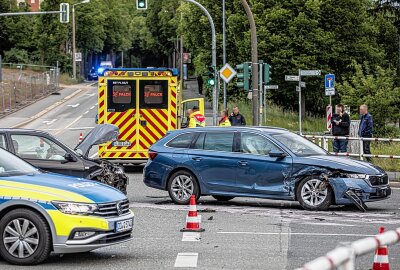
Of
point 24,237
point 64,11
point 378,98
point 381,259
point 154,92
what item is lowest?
point 24,237

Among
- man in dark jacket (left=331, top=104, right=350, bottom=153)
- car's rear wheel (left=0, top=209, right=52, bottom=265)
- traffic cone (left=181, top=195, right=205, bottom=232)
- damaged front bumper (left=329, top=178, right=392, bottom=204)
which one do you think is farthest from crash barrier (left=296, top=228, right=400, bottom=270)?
man in dark jacket (left=331, top=104, right=350, bottom=153)

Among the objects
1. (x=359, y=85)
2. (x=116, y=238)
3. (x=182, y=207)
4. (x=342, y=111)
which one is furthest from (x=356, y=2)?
(x=116, y=238)

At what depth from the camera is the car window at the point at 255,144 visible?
17.4m

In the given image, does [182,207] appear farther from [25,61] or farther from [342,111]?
[25,61]

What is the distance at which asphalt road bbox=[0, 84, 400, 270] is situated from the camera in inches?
438

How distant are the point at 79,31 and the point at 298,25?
4990 centimetres

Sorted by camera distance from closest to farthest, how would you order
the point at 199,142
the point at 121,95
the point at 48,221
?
1. the point at 48,221
2. the point at 199,142
3. the point at 121,95

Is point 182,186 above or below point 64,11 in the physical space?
below

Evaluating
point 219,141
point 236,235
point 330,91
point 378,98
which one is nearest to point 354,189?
point 219,141

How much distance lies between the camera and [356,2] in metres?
58.6

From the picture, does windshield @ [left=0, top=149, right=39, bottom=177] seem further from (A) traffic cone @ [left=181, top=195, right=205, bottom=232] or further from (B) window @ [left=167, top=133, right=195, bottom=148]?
(B) window @ [left=167, top=133, right=195, bottom=148]

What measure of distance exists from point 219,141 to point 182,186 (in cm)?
113

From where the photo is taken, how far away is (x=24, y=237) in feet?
34.7

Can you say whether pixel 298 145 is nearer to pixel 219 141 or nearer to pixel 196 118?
pixel 219 141
